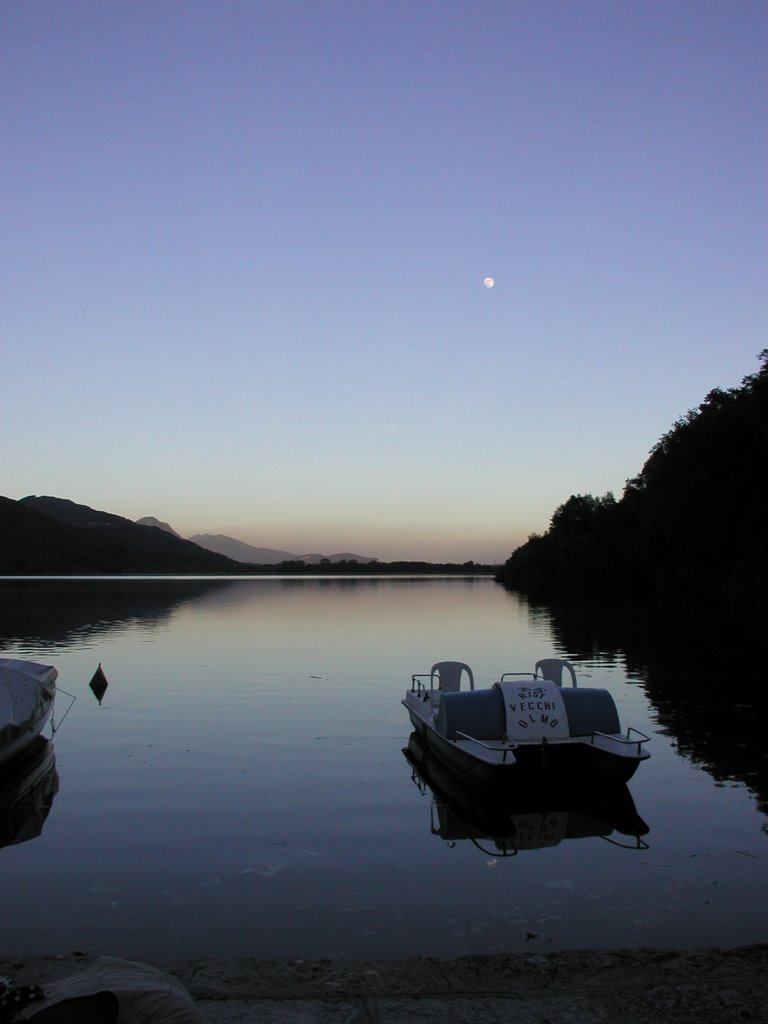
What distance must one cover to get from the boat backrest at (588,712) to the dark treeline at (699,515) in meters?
72.7

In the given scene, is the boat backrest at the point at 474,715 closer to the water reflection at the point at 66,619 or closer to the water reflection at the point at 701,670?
the water reflection at the point at 701,670

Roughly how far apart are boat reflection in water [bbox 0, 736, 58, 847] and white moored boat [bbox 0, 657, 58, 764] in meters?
0.47

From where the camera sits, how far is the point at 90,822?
56.5 ft

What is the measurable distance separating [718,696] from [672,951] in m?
24.9

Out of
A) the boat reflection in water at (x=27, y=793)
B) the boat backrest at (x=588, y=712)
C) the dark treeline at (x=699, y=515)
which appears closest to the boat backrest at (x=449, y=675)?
the boat backrest at (x=588, y=712)

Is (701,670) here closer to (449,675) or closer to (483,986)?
(449,675)

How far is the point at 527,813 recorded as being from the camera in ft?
59.9

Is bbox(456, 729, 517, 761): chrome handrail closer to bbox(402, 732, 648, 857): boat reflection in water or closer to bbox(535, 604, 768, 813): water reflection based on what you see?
bbox(402, 732, 648, 857): boat reflection in water

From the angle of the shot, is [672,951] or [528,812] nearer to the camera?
[672,951]

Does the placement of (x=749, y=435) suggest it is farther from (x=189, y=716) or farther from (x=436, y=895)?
(x=436, y=895)

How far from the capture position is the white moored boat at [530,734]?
62.2 ft

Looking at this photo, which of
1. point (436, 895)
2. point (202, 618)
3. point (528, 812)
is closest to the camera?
point (436, 895)

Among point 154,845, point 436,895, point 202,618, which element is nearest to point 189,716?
point 154,845

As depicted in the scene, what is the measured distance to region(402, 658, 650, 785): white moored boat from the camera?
18953mm
